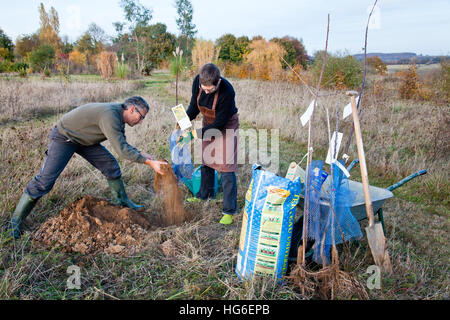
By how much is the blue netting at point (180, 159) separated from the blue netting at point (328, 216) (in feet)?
5.81

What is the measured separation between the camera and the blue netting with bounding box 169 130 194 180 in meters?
3.41

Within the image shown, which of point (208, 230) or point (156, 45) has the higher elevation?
point (156, 45)

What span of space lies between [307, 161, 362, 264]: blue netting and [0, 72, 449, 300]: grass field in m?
0.15

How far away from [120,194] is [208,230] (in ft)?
3.37

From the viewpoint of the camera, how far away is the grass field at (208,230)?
2.03 metres

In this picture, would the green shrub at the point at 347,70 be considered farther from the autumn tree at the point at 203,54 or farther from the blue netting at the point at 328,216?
the blue netting at the point at 328,216

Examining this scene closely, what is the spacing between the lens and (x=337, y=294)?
75.5 inches

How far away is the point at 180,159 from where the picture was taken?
351cm

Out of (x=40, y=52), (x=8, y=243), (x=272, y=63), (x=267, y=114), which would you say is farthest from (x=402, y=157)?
(x=40, y=52)

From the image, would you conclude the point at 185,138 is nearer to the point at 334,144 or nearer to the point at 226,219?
the point at 226,219

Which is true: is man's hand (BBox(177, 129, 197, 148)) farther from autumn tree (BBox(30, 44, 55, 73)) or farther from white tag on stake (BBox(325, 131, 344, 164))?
autumn tree (BBox(30, 44, 55, 73))

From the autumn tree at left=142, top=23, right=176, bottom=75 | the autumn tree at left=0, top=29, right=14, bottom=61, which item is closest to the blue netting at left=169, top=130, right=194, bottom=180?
the autumn tree at left=0, top=29, right=14, bottom=61

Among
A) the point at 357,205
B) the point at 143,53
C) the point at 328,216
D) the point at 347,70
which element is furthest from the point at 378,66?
the point at 143,53
